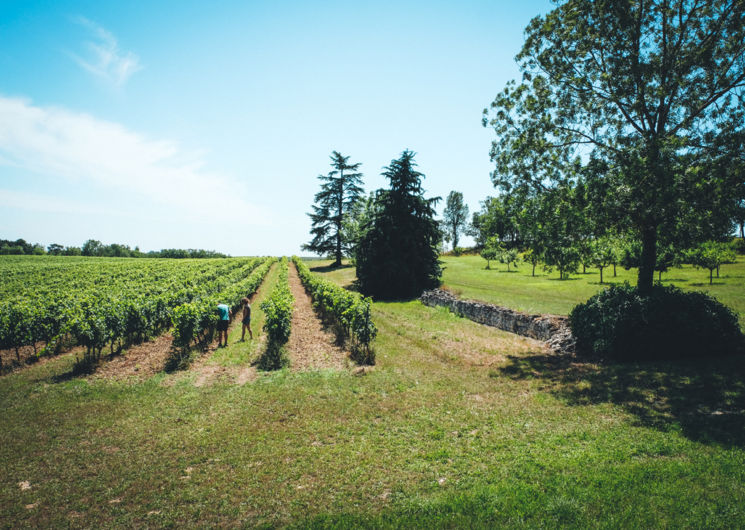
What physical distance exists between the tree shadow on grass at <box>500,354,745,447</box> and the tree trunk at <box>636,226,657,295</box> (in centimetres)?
301

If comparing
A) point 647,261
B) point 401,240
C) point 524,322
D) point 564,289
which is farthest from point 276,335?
point 564,289

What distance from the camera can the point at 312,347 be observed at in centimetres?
1645

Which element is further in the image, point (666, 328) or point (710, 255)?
point (710, 255)

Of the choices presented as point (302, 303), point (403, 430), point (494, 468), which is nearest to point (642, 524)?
point (494, 468)

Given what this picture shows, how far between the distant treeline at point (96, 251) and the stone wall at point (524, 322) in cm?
12104

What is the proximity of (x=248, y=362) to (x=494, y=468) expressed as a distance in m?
10.8

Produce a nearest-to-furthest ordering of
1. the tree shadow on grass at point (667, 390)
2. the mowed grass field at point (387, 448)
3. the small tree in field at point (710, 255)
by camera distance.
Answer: the mowed grass field at point (387, 448), the tree shadow on grass at point (667, 390), the small tree in field at point (710, 255)

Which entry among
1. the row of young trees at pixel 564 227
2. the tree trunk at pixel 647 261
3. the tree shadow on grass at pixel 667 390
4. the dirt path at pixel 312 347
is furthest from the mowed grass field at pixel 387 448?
the row of young trees at pixel 564 227

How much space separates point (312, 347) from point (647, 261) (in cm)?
1460

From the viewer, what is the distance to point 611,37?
A: 13023mm

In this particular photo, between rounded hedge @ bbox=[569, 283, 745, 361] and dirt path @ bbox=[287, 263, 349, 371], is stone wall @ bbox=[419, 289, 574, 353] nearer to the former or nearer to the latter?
rounded hedge @ bbox=[569, 283, 745, 361]

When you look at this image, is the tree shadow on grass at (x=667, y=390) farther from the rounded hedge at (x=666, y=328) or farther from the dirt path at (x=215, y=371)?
the dirt path at (x=215, y=371)

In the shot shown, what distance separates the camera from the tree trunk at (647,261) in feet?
42.5

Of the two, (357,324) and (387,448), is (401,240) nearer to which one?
(357,324)
